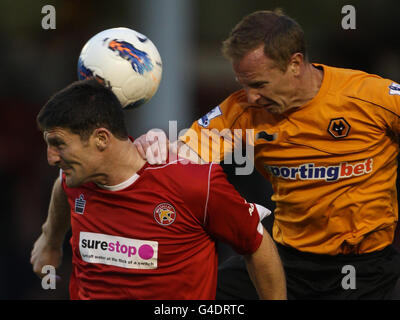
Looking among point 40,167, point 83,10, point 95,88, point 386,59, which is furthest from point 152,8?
point 95,88

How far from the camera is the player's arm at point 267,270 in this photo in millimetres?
3545

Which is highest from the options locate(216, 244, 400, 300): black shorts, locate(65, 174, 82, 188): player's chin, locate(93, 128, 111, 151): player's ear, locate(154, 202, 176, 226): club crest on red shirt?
locate(93, 128, 111, 151): player's ear

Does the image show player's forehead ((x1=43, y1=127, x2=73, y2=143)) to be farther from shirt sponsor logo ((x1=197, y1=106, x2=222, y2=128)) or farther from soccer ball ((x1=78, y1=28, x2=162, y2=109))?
shirt sponsor logo ((x1=197, y1=106, x2=222, y2=128))

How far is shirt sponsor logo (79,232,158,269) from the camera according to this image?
3502 mm

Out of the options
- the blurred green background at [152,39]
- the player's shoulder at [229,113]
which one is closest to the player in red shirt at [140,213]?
the player's shoulder at [229,113]

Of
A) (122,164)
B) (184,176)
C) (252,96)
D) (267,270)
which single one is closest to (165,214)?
(184,176)

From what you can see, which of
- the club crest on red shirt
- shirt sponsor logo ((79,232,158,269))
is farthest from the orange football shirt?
shirt sponsor logo ((79,232,158,269))

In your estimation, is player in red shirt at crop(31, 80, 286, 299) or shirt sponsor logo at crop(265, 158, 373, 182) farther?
shirt sponsor logo at crop(265, 158, 373, 182)

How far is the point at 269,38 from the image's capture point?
3.88m

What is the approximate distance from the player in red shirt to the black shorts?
23.6 inches

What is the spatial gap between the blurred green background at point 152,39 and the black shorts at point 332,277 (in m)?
3.24

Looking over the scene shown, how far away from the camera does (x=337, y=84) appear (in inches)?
156

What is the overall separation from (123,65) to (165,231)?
3.03 ft

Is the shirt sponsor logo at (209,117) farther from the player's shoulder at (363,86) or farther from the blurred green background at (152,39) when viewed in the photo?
the blurred green background at (152,39)
